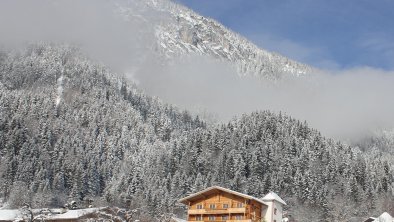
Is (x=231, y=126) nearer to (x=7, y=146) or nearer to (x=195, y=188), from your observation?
(x=195, y=188)

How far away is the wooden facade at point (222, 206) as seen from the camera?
318 feet

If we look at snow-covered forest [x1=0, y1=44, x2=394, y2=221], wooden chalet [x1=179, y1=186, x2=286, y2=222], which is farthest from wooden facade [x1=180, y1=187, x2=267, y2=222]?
snow-covered forest [x1=0, y1=44, x2=394, y2=221]

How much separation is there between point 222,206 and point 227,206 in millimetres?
831

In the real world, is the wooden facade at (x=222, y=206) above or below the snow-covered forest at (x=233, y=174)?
below

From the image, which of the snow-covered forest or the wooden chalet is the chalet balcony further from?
the snow-covered forest

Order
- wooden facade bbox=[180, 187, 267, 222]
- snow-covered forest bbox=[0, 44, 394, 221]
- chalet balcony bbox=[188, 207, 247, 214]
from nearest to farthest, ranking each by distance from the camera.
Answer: chalet balcony bbox=[188, 207, 247, 214]
wooden facade bbox=[180, 187, 267, 222]
snow-covered forest bbox=[0, 44, 394, 221]

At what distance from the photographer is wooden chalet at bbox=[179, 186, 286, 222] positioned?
96.9 meters

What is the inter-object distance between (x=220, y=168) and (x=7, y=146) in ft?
248

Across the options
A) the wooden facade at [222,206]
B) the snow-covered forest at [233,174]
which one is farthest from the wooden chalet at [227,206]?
the snow-covered forest at [233,174]

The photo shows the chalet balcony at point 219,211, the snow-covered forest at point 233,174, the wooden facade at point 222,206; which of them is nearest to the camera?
the chalet balcony at point 219,211

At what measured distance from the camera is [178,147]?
18200cm

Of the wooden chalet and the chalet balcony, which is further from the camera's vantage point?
the wooden chalet

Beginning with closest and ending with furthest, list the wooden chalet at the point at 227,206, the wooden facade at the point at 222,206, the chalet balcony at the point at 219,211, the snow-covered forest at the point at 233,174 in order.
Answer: the chalet balcony at the point at 219,211 → the wooden facade at the point at 222,206 → the wooden chalet at the point at 227,206 → the snow-covered forest at the point at 233,174

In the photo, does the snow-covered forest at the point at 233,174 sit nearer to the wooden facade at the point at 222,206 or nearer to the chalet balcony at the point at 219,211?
the wooden facade at the point at 222,206
